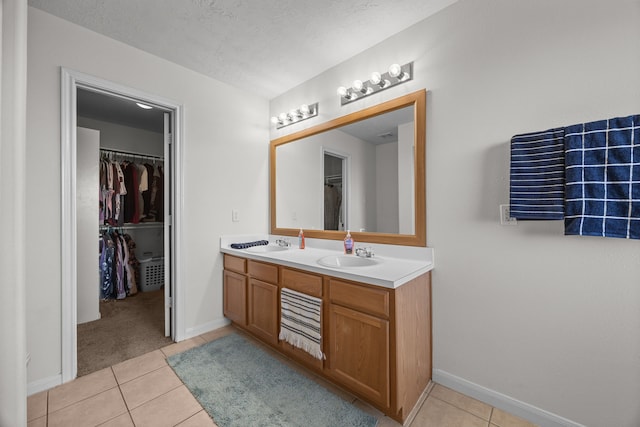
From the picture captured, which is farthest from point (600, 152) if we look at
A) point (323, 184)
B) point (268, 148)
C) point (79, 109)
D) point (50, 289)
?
→ point (79, 109)

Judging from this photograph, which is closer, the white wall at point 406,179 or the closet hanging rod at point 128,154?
the white wall at point 406,179

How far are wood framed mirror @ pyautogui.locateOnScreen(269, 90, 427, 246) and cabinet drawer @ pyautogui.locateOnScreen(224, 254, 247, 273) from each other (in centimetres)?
60

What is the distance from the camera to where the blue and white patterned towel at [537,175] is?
1.31 metres

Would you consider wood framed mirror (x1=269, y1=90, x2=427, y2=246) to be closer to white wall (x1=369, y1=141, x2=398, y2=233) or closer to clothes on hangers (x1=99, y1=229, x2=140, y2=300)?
white wall (x1=369, y1=141, x2=398, y2=233)

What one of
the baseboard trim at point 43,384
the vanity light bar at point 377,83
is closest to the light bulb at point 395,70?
the vanity light bar at point 377,83

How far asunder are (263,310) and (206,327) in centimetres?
79

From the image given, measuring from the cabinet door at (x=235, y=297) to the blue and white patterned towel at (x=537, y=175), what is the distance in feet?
6.93

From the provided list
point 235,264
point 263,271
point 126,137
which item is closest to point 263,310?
point 263,271

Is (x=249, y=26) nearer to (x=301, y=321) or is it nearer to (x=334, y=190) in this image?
(x=334, y=190)

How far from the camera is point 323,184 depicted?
8.34 ft

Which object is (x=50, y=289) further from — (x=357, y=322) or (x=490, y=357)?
(x=490, y=357)

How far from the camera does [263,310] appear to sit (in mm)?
2172

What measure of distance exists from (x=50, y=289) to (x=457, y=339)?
2722 mm

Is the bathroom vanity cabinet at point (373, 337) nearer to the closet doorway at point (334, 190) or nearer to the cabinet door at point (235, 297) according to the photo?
the cabinet door at point (235, 297)
